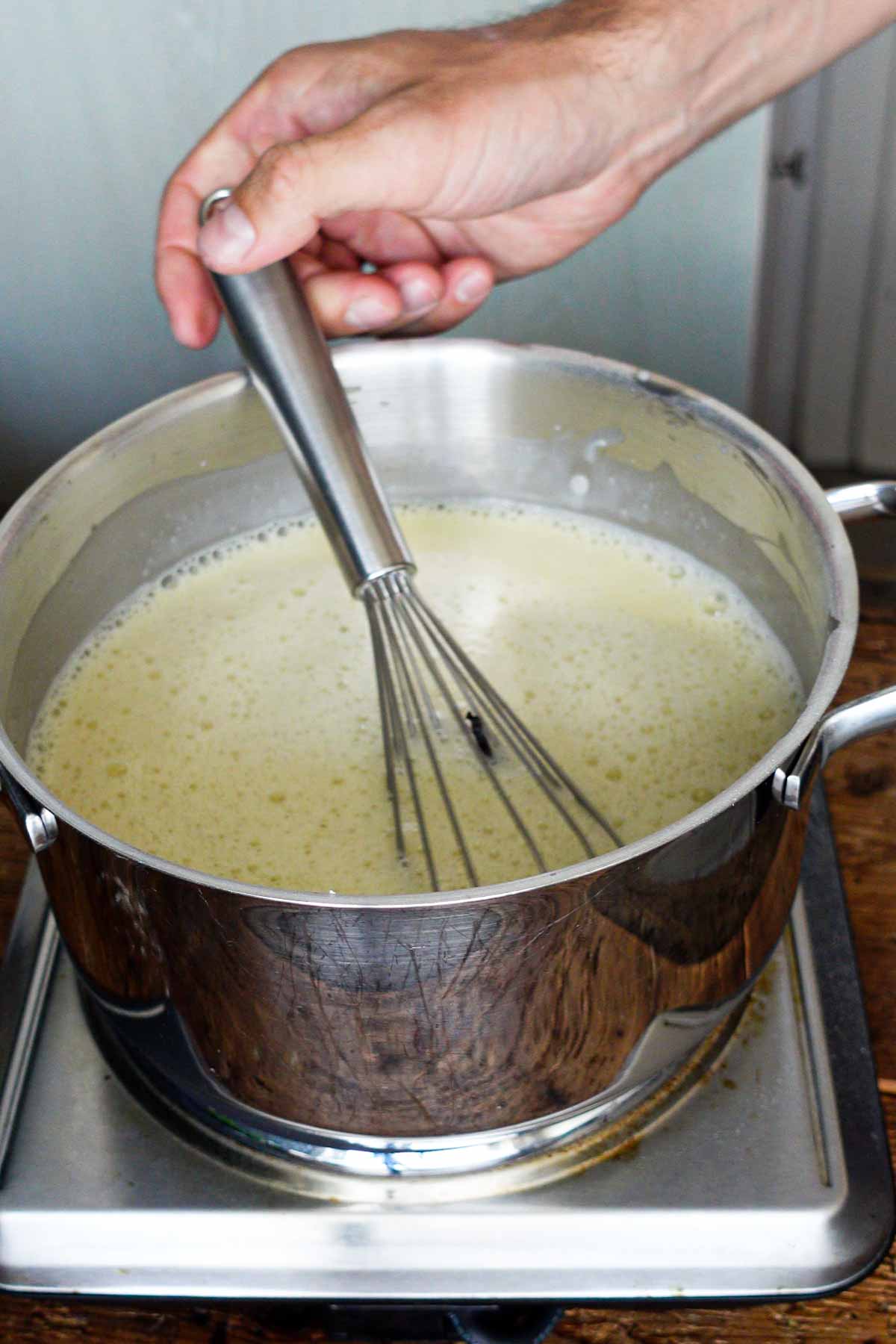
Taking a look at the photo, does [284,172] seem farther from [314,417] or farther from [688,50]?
[688,50]

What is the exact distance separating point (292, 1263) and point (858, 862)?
328 mm

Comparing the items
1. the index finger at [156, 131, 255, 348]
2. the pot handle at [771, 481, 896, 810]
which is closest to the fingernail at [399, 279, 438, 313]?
the index finger at [156, 131, 255, 348]

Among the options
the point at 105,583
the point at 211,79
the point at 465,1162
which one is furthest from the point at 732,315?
the point at 465,1162

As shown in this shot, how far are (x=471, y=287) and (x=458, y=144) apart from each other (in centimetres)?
15

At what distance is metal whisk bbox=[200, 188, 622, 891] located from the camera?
1.90 feet

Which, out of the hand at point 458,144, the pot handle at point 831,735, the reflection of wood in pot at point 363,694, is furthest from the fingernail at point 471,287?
the pot handle at point 831,735

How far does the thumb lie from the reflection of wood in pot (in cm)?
21

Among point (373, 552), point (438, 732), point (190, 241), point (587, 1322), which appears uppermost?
point (190, 241)

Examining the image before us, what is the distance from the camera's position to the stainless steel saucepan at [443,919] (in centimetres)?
41

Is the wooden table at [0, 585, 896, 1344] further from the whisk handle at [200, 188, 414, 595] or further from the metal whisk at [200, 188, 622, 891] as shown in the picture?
the whisk handle at [200, 188, 414, 595]

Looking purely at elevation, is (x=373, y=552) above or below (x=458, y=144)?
below

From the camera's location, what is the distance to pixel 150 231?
2.90 feet

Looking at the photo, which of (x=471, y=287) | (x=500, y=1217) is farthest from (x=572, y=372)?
(x=500, y=1217)

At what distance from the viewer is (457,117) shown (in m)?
0.61
